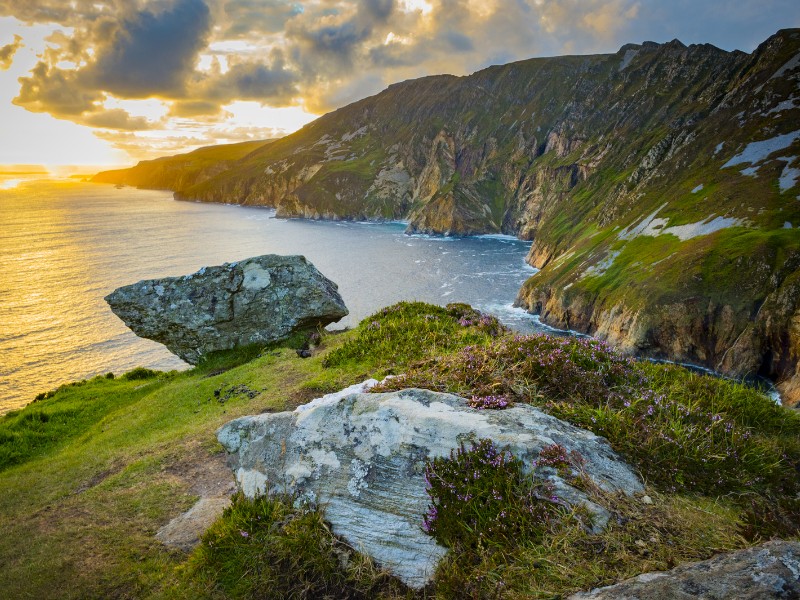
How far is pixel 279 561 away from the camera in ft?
16.8

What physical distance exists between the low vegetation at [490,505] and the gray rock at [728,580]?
0.98 feet

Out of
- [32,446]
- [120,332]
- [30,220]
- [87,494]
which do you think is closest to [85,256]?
[120,332]

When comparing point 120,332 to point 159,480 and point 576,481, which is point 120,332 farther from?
point 576,481

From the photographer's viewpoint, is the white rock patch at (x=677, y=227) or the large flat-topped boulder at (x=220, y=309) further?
the white rock patch at (x=677, y=227)

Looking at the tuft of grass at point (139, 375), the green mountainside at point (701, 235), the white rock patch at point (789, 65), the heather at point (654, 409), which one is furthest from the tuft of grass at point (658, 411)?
the white rock patch at point (789, 65)

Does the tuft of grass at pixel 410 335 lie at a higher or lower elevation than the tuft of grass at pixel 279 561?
higher

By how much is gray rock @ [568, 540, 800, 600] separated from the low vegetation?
300mm

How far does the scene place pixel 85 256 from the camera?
104 meters

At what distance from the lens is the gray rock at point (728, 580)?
2812mm

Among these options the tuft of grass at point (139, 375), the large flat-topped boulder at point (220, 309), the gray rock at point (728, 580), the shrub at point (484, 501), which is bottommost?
the tuft of grass at point (139, 375)

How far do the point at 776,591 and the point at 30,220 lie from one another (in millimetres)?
222010

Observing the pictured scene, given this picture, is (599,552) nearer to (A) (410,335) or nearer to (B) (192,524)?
(B) (192,524)

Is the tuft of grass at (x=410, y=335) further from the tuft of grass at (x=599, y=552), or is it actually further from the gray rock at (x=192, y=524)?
the tuft of grass at (x=599, y=552)

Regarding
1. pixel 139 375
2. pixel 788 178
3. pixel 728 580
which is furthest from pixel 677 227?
pixel 728 580
